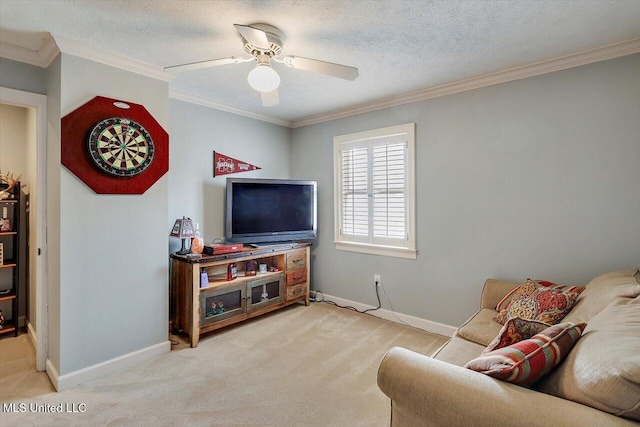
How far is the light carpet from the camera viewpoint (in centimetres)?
192

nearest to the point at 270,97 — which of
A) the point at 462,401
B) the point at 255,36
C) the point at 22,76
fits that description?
the point at 255,36

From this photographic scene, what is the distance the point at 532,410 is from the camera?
98 cm

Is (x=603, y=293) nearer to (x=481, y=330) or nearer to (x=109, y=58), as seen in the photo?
(x=481, y=330)

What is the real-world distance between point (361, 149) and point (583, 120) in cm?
203

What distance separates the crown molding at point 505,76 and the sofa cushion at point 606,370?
6.62 feet

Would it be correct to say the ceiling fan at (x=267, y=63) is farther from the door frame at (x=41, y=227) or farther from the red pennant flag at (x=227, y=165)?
the red pennant flag at (x=227, y=165)

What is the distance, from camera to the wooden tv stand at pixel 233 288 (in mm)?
2883

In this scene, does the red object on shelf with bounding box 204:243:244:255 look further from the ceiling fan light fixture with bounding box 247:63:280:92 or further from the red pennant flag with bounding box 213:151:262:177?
the ceiling fan light fixture with bounding box 247:63:280:92

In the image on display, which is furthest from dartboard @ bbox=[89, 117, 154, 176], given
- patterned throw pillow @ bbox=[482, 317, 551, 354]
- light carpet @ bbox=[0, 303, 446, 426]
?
patterned throw pillow @ bbox=[482, 317, 551, 354]

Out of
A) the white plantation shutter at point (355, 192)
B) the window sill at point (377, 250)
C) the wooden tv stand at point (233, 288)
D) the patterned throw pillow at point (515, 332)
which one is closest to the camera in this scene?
the patterned throw pillow at point (515, 332)

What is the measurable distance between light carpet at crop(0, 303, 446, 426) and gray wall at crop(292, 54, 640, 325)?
679 millimetres

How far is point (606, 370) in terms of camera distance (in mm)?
977

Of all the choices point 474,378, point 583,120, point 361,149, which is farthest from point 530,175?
point 474,378

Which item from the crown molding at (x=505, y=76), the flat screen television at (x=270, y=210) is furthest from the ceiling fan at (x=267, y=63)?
the flat screen television at (x=270, y=210)
